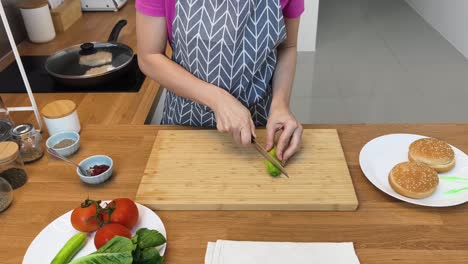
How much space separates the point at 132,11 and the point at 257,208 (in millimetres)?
1634

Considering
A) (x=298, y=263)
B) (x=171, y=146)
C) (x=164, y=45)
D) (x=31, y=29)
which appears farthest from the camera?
(x=31, y=29)

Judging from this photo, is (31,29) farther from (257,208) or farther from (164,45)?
(257,208)

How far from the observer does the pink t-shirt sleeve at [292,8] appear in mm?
1020

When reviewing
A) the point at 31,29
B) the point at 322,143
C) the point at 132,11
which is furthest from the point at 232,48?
the point at 132,11

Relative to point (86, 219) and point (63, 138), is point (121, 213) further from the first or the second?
point (63, 138)

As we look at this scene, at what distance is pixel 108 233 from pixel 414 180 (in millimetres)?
572

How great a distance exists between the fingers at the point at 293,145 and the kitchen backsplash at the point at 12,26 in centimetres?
134

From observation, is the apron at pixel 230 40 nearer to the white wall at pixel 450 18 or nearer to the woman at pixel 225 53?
the woman at pixel 225 53

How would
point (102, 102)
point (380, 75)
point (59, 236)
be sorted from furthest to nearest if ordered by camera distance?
point (380, 75), point (102, 102), point (59, 236)

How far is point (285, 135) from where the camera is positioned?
0.87m

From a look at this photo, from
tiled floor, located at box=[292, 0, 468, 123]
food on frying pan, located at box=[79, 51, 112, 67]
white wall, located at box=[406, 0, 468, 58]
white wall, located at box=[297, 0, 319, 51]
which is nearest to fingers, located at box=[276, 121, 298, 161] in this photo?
food on frying pan, located at box=[79, 51, 112, 67]

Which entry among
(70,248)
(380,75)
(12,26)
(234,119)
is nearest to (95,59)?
(12,26)

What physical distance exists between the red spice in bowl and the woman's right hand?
0.86 ft

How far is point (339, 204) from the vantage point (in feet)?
2.51
